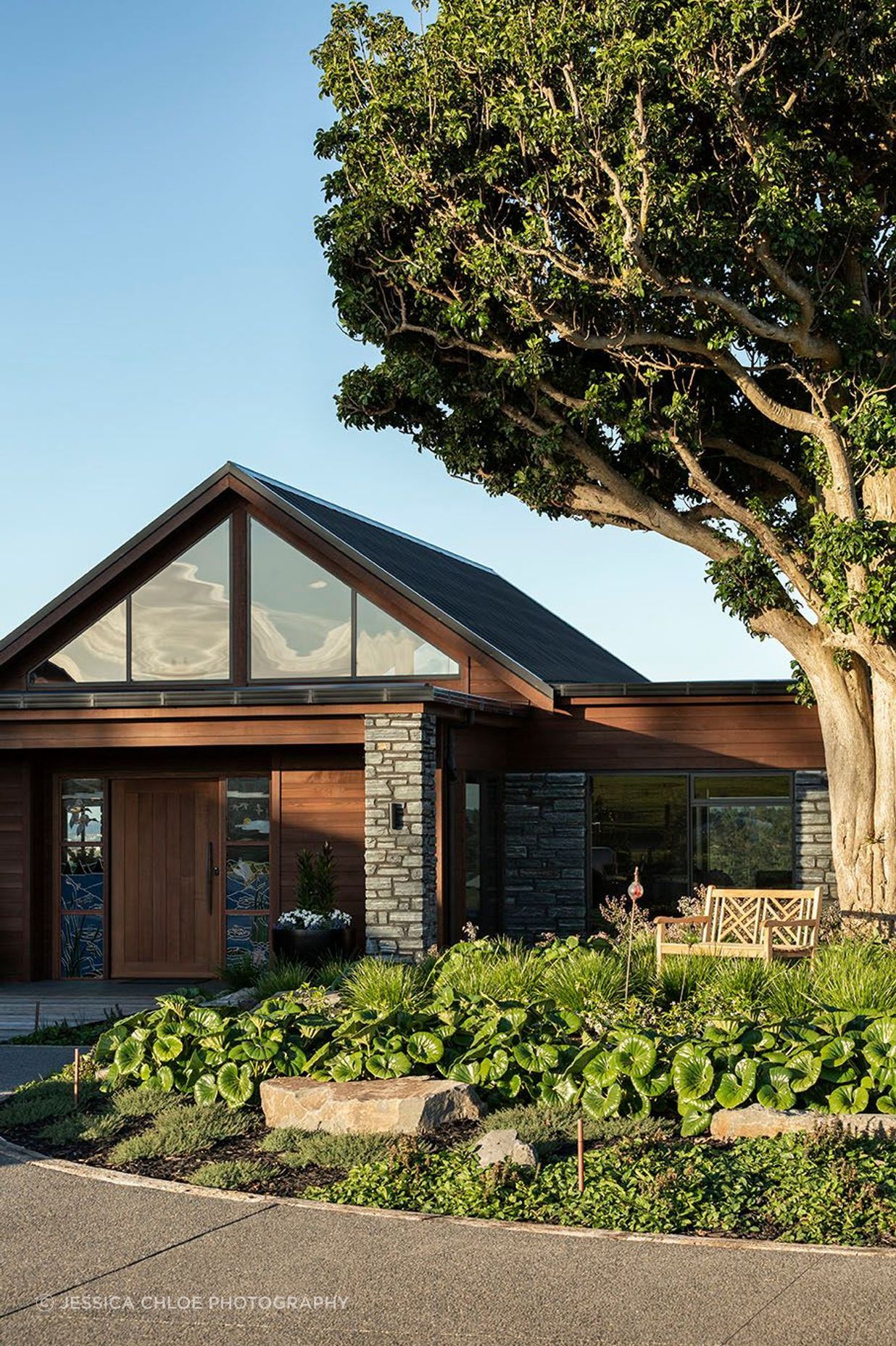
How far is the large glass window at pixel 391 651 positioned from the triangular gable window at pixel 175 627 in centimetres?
155

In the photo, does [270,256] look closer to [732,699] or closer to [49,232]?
[49,232]

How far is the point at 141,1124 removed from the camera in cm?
840

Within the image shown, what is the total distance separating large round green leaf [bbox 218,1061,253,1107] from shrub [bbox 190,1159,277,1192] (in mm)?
1014

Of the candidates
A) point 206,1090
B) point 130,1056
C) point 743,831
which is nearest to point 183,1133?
point 206,1090

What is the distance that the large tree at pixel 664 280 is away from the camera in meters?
12.7

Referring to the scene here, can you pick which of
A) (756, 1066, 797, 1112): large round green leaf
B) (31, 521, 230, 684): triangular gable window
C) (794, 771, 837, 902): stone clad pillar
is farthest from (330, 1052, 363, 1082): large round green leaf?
(794, 771, 837, 902): stone clad pillar

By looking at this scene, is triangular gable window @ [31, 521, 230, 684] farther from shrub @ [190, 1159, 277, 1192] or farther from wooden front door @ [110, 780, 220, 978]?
shrub @ [190, 1159, 277, 1192]

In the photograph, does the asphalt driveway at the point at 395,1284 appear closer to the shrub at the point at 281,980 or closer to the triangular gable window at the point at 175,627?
the shrub at the point at 281,980

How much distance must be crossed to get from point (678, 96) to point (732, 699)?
22.0ft

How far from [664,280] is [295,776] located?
6.96m

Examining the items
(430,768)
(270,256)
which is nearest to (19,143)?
(270,256)

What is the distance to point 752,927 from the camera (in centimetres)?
1302

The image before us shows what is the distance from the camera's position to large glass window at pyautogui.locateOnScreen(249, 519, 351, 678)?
16.8 metres

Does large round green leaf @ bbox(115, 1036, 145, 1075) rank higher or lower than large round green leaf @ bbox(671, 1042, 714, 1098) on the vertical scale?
lower
